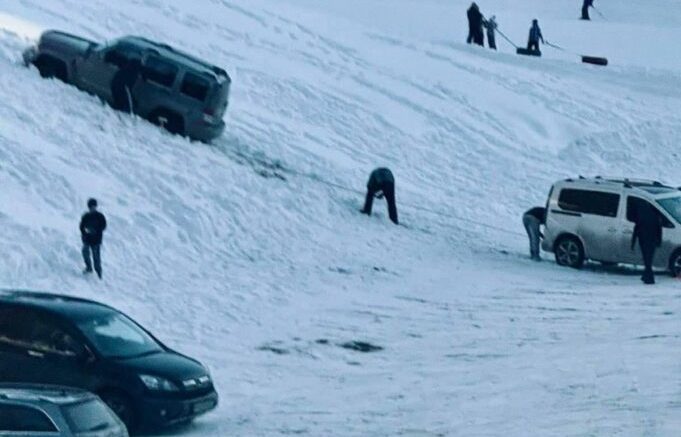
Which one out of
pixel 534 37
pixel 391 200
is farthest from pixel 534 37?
pixel 391 200

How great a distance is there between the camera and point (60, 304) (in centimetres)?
1870

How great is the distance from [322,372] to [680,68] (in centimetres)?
2885

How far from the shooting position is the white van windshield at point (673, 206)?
29.6 meters

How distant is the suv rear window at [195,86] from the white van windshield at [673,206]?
333 inches

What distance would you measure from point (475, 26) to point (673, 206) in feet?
61.4

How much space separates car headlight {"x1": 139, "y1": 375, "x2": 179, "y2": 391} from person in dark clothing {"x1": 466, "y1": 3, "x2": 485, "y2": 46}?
101 ft

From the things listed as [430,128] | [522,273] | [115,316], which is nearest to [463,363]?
[115,316]

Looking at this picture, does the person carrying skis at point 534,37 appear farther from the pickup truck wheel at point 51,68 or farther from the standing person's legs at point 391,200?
the pickup truck wheel at point 51,68

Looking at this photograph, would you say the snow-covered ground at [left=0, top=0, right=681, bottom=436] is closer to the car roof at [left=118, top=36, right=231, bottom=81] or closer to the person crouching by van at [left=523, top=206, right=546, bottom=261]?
the person crouching by van at [left=523, top=206, right=546, bottom=261]

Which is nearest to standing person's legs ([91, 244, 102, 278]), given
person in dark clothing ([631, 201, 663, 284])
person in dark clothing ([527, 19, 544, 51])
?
person in dark clothing ([631, 201, 663, 284])

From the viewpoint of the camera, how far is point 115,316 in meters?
19.2

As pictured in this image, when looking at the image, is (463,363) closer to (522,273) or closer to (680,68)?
(522,273)

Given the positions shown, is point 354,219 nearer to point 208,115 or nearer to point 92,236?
point 208,115

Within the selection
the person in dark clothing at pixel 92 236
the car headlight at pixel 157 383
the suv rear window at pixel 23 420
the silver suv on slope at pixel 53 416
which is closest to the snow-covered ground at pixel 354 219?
the person in dark clothing at pixel 92 236
